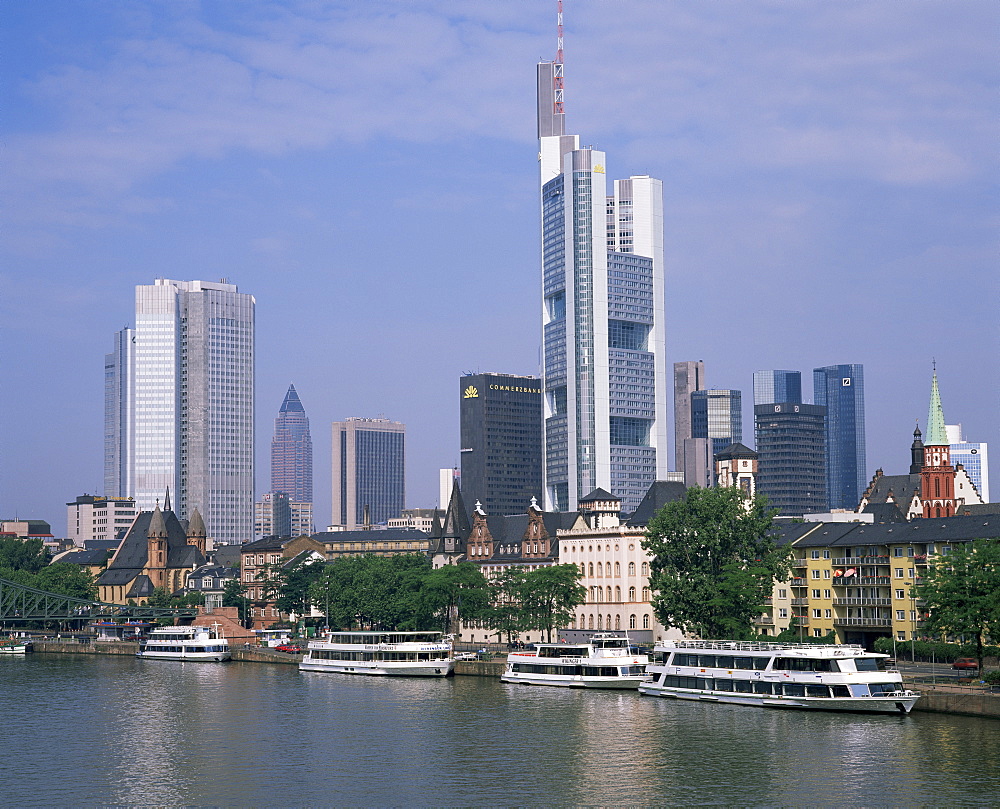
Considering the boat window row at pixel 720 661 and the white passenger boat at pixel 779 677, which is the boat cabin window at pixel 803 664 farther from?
the boat window row at pixel 720 661

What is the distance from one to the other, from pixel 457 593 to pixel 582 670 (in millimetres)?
48187

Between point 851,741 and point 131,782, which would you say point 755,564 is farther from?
point 131,782

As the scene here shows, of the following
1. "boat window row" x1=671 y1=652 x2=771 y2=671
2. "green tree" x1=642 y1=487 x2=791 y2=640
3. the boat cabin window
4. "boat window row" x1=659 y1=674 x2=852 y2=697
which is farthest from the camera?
"green tree" x1=642 y1=487 x2=791 y2=640

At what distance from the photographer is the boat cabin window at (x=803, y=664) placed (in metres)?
118

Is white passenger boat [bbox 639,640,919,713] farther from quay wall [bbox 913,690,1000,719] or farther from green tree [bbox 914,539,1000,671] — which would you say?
green tree [bbox 914,539,1000,671]

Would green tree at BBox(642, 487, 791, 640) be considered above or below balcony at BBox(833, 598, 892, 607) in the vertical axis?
above

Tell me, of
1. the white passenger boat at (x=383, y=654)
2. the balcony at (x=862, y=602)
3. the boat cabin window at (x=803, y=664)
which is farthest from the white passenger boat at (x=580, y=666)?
the balcony at (x=862, y=602)

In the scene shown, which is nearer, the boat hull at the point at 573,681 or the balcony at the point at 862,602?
the boat hull at the point at 573,681

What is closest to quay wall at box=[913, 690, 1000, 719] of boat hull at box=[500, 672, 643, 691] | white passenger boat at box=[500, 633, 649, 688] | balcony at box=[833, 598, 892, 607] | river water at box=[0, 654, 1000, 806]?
river water at box=[0, 654, 1000, 806]

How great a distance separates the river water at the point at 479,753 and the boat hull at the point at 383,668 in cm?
2273

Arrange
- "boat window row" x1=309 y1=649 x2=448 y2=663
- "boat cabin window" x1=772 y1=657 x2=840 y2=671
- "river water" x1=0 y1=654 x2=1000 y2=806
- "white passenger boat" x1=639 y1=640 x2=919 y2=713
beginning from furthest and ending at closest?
"boat window row" x1=309 y1=649 x2=448 y2=663, "boat cabin window" x1=772 y1=657 x2=840 y2=671, "white passenger boat" x1=639 y1=640 x2=919 y2=713, "river water" x1=0 y1=654 x2=1000 y2=806

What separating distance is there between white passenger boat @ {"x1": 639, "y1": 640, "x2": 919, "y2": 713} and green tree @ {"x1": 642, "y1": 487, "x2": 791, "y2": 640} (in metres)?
15.7

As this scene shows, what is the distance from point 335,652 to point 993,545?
82.3 metres

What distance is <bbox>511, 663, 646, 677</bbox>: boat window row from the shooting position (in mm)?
144750
